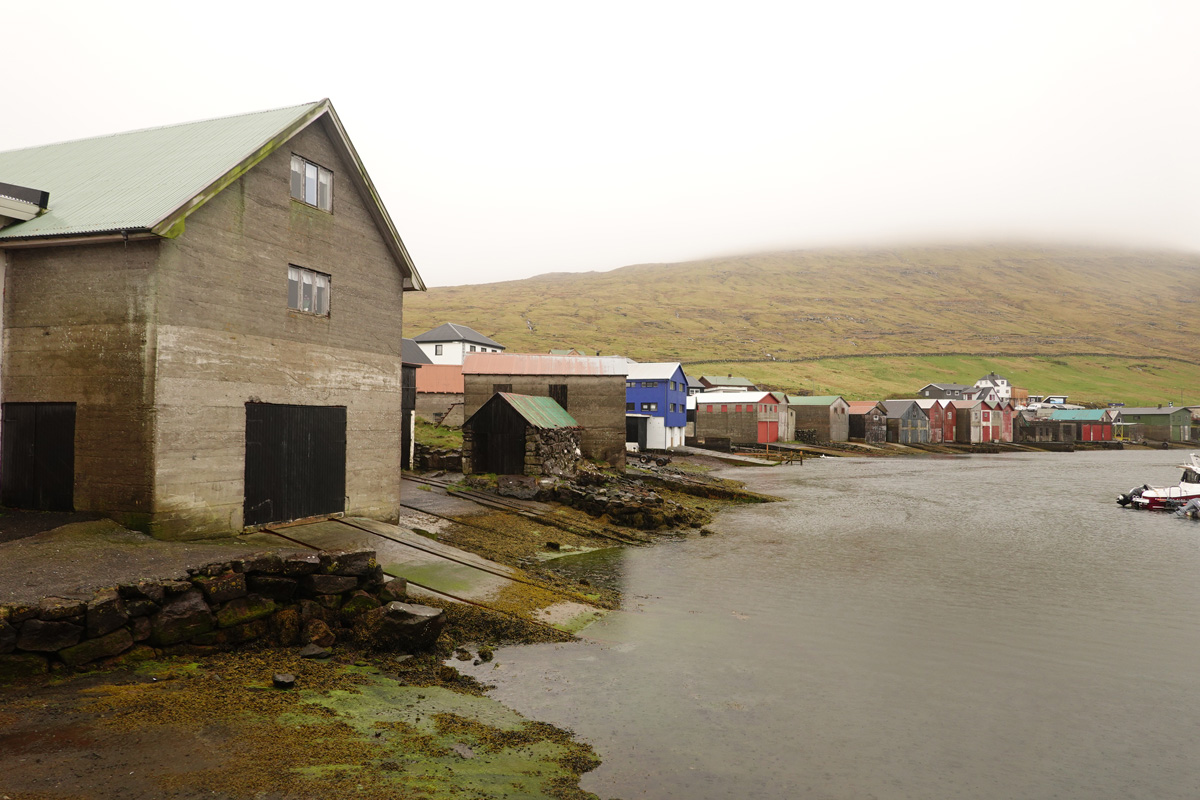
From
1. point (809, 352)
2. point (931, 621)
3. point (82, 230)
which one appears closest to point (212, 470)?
point (82, 230)

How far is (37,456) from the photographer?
601 inches

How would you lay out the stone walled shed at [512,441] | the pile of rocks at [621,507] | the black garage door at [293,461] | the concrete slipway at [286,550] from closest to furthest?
the concrete slipway at [286,550] → the black garage door at [293,461] → the pile of rocks at [621,507] → the stone walled shed at [512,441]

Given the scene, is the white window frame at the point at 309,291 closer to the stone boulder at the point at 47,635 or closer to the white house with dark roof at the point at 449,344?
the stone boulder at the point at 47,635

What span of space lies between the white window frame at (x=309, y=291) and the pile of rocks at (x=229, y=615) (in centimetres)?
788

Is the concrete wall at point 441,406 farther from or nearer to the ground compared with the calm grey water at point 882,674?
farther from the ground

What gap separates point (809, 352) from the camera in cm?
19675

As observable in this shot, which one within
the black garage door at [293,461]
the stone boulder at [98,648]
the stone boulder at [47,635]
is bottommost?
the stone boulder at [98,648]

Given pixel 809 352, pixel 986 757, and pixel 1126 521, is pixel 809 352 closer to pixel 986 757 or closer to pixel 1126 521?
pixel 1126 521

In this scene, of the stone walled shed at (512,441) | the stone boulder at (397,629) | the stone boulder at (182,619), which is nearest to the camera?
the stone boulder at (182,619)

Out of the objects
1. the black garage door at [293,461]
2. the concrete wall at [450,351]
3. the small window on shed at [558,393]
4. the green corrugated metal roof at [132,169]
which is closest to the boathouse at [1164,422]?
the concrete wall at [450,351]

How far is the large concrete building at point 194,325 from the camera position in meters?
14.8

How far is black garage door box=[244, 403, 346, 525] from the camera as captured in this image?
17.4m

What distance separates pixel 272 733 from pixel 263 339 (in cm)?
1085

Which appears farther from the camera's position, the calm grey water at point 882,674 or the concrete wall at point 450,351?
the concrete wall at point 450,351
